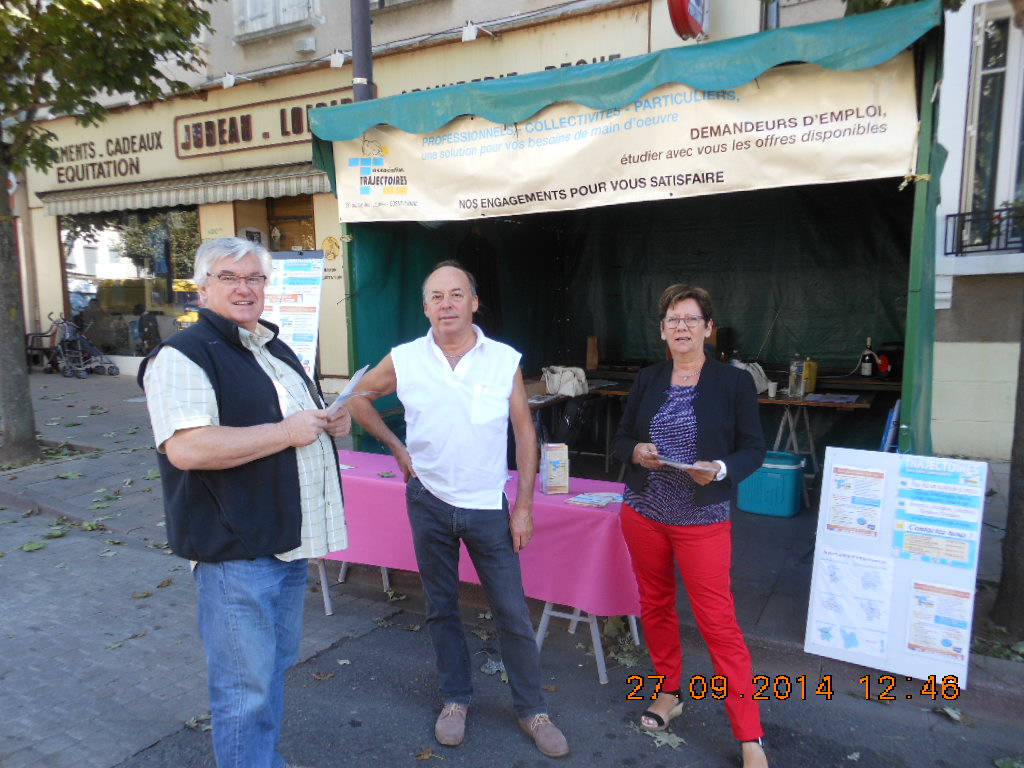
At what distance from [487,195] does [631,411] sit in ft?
6.49

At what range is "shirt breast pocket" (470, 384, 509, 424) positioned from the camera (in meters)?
A: 2.59

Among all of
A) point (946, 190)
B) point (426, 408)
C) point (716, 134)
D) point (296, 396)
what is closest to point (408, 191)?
point (716, 134)

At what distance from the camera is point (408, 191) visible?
177 inches

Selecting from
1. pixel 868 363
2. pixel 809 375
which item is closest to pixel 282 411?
pixel 809 375

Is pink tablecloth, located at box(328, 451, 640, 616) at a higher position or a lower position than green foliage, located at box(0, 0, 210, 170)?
lower

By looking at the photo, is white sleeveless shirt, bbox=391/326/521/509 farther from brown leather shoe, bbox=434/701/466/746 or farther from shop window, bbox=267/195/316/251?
shop window, bbox=267/195/316/251

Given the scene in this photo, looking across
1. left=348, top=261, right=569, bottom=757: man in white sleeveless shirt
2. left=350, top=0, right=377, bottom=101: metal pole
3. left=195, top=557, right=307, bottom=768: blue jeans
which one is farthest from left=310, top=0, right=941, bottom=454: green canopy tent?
left=195, top=557, right=307, bottom=768: blue jeans

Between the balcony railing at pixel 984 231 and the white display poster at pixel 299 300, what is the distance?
555 centimetres

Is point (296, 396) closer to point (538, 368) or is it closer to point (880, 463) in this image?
point (880, 463)

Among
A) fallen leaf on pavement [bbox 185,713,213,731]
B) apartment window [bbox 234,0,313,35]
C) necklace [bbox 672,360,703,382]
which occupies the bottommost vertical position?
fallen leaf on pavement [bbox 185,713,213,731]

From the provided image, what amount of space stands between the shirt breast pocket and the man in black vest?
56 centimetres

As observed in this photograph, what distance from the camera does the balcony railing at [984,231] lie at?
5984mm

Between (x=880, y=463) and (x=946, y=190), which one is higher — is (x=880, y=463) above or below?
below

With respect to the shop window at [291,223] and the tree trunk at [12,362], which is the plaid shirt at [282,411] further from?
the shop window at [291,223]
